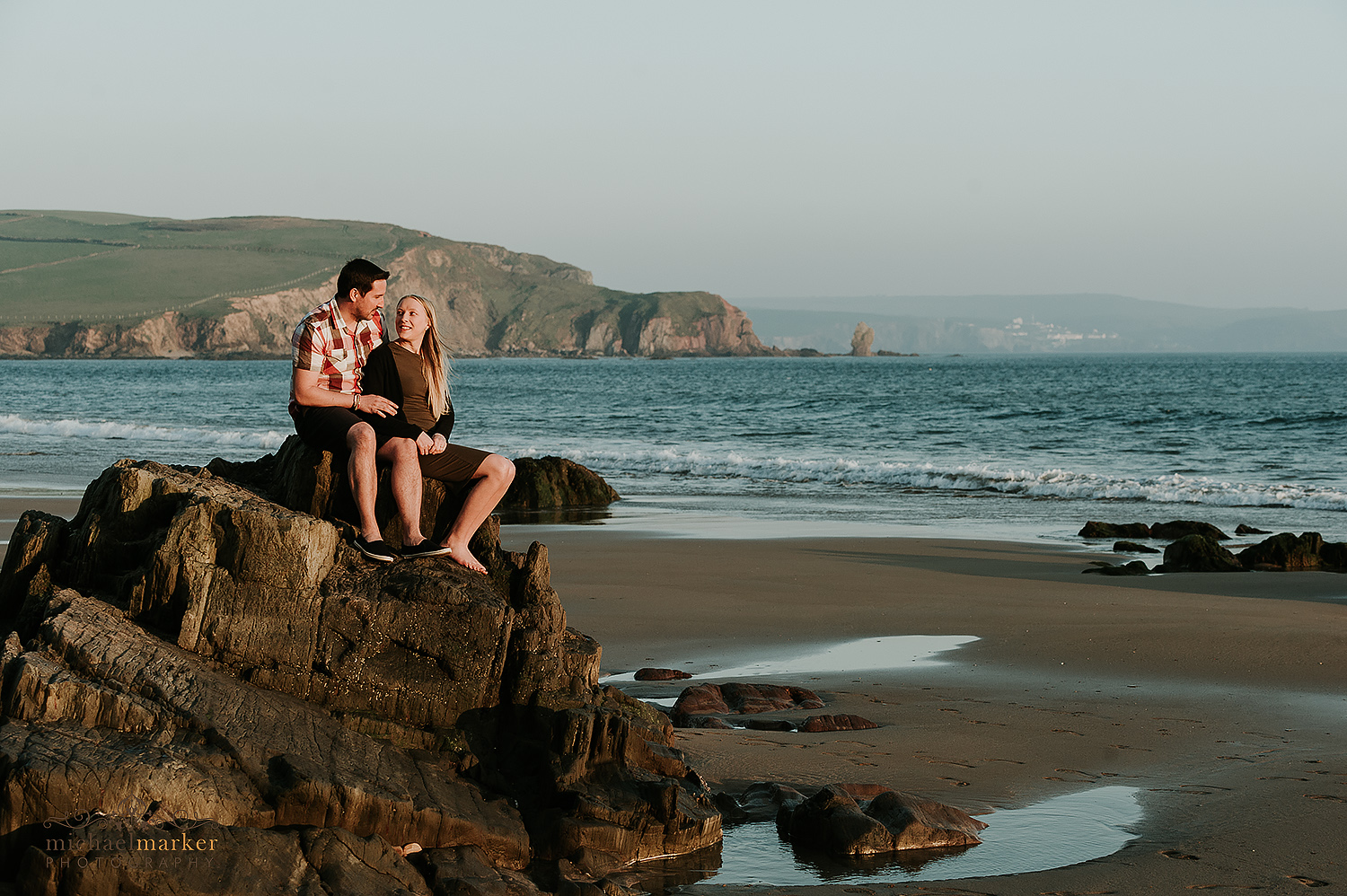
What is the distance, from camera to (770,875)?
4434mm

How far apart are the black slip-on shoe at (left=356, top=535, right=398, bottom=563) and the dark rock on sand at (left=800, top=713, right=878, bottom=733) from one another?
2.50 meters

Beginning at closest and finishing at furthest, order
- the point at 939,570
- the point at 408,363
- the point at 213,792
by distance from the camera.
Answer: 1. the point at 213,792
2. the point at 408,363
3. the point at 939,570

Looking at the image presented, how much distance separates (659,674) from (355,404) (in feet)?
9.14

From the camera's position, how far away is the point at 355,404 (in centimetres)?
587

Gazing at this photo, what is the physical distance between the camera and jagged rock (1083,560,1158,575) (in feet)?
37.5

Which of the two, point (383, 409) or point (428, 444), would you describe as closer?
point (428, 444)

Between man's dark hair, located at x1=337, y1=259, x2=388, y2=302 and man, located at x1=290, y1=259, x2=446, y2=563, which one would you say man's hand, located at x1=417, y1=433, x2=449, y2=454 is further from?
man's dark hair, located at x1=337, y1=259, x2=388, y2=302

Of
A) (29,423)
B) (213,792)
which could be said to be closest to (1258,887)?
(213,792)

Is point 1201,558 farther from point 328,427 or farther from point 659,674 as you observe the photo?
point 328,427

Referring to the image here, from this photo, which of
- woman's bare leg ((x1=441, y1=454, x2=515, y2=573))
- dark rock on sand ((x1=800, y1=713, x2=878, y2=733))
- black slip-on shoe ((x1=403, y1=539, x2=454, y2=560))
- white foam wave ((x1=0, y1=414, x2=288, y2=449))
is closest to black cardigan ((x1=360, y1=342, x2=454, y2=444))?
woman's bare leg ((x1=441, y1=454, x2=515, y2=573))

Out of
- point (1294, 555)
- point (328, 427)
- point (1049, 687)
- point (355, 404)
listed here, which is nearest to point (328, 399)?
point (355, 404)

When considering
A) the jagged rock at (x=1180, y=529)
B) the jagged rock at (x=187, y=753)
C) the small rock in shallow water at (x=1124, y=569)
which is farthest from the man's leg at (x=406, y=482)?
the jagged rock at (x=1180, y=529)

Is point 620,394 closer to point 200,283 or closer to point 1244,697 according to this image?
point 1244,697

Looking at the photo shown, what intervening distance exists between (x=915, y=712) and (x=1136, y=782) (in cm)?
142
